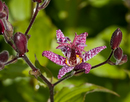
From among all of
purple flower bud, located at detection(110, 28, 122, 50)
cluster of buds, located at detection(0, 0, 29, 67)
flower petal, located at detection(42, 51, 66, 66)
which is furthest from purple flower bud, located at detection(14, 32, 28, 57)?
purple flower bud, located at detection(110, 28, 122, 50)

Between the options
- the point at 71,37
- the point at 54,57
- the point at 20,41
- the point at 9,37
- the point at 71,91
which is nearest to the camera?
the point at 20,41

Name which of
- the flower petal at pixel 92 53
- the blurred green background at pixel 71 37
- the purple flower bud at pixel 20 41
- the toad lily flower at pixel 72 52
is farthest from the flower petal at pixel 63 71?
the blurred green background at pixel 71 37

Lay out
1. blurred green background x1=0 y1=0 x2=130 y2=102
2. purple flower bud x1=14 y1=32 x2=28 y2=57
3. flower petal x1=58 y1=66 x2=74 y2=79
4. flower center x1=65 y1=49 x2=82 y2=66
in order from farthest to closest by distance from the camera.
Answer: blurred green background x1=0 y1=0 x2=130 y2=102 < flower center x1=65 y1=49 x2=82 y2=66 < flower petal x1=58 y1=66 x2=74 y2=79 < purple flower bud x1=14 y1=32 x2=28 y2=57

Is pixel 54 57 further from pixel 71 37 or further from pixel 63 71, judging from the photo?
pixel 71 37

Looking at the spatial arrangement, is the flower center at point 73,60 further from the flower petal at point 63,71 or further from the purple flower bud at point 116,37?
the purple flower bud at point 116,37

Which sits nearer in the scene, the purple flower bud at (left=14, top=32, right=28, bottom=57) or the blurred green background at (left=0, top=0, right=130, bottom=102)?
the purple flower bud at (left=14, top=32, right=28, bottom=57)

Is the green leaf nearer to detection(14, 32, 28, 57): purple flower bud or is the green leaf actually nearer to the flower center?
the flower center

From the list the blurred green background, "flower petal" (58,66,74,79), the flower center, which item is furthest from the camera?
the blurred green background

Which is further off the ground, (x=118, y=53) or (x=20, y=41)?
(x=20, y=41)

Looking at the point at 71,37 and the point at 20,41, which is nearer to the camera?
the point at 20,41

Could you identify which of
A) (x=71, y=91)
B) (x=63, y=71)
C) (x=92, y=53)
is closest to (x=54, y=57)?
(x=63, y=71)
